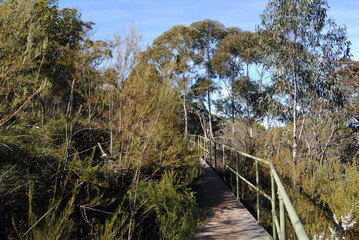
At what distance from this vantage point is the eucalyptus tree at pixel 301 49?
10969 mm

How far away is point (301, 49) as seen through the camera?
1131 cm

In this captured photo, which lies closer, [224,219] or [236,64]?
[224,219]

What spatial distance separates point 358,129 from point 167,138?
33.0ft

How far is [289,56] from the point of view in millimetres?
11391

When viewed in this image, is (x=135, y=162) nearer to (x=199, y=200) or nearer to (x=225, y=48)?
(x=199, y=200)

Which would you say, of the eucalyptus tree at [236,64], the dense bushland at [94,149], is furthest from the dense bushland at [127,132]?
the eucalyptus tree at [236,64]

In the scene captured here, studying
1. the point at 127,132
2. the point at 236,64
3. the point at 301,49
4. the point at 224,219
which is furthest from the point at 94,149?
the point at 236,64

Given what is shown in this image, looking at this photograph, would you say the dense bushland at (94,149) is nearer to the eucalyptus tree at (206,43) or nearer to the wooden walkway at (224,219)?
the wooden walkway at (224,219)

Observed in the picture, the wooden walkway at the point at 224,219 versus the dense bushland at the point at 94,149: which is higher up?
the dense bushland at the point at 94,149

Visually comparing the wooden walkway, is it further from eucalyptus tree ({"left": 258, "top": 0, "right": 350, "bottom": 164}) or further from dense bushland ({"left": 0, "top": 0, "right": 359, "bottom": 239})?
eucalyptus tree ({"left": 258, "top": 0, "right": 350, "bottom": 164})

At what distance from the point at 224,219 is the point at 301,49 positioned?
8.59m

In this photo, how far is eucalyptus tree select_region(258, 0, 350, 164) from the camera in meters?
11.0

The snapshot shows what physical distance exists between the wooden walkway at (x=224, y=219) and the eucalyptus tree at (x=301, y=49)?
608 centimetres

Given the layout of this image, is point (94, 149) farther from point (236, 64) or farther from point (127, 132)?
point (236, 64)
